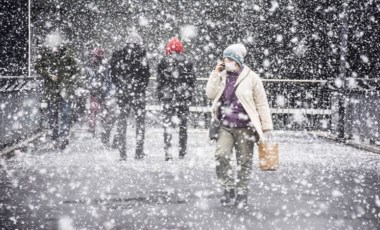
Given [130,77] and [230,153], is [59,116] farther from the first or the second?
[230,153]

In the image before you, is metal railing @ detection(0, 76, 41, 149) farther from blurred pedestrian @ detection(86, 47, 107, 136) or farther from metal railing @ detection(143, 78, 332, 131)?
metal railing @ detection(143, 78, 332, 131)

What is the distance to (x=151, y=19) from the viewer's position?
778 inches

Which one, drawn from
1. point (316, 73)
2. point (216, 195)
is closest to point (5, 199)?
point (216, 195)

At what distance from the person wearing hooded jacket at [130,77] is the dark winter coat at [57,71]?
149 centimetres

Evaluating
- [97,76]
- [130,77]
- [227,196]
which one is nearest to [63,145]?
[97,76]

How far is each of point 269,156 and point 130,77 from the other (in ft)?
14.1

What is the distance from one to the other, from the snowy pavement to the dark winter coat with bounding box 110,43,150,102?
1.15 m

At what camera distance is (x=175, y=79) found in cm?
983

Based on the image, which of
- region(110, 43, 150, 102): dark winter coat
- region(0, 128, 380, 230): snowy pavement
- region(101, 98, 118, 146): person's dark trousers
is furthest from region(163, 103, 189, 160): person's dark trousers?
region(101, 98, 118, 146): person's dark trousers

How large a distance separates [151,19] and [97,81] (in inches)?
293

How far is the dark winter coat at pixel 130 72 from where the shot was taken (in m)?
9.98

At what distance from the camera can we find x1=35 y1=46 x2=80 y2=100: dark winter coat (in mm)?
11211

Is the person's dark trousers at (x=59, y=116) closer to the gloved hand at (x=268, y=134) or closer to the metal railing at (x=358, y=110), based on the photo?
the gloved hand at (x=268, y=134)

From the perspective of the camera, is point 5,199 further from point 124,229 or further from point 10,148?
point 10,148
